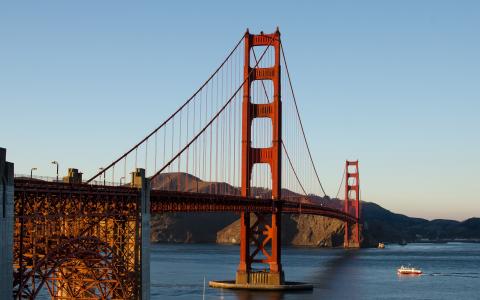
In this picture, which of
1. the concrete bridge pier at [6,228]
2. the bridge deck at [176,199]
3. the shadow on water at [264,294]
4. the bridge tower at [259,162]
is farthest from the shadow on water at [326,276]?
the concrete bridge pier at [6,228]

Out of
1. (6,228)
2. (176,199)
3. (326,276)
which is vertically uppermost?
(176,199)

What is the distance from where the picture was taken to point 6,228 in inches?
1542

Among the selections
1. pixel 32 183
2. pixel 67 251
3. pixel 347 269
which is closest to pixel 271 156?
pixel 67 251

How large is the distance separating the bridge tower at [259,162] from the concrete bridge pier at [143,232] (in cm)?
2771

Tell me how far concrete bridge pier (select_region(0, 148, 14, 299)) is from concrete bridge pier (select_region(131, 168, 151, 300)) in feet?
49.9

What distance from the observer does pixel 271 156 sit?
3310 inches

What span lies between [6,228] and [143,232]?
622 inches

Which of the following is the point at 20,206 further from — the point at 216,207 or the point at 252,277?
the point at 252,277

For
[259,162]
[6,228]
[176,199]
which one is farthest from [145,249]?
[259,162]

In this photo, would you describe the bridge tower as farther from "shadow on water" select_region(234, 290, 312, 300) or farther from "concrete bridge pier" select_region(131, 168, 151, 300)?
"concrete bridge pier" select_region(131, 168, 151, 300)

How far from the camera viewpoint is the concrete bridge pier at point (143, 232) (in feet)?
177

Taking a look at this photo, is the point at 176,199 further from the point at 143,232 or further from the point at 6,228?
the point at 6,228

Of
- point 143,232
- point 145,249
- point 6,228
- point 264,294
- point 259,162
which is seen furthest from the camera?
point 259,162

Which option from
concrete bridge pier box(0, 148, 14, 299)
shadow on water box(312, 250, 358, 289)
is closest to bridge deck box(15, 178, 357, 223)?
concrete bridge pier box(0, 148, 14, 299)
